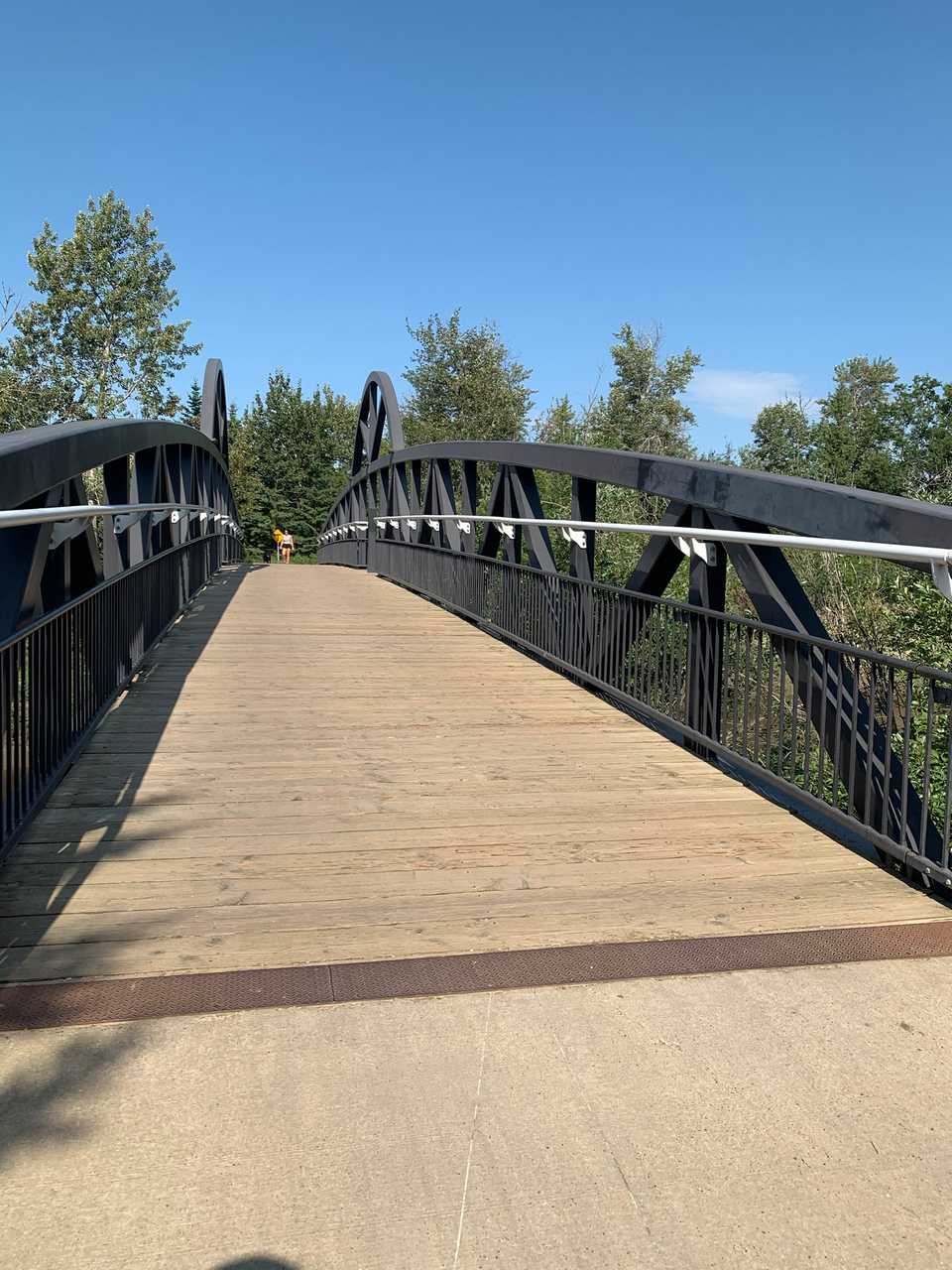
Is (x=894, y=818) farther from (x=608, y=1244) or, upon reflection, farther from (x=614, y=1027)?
(x=608, y=1244)

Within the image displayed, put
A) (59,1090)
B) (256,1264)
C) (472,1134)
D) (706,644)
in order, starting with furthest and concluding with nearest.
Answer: (706,644), (59,1090), (472,1134), (256,1264)

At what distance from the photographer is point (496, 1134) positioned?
1991 millimetres

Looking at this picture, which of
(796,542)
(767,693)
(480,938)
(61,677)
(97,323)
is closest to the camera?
(480,938)

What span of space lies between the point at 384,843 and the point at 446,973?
107cm

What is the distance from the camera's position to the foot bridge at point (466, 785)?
2.85m

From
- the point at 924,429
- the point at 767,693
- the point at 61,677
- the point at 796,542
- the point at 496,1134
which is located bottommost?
the point at 496,1134

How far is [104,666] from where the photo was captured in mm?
5301

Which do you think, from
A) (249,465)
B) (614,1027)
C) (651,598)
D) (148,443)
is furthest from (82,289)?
(614,1027)

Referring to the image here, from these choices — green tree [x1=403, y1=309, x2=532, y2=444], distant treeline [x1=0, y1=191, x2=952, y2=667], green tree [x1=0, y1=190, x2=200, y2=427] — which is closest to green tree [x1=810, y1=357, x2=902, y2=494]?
distant treeline [x1=0, y1=191, x2=952, y2=667]

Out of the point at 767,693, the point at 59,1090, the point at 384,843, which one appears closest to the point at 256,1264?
the point at 59,1090

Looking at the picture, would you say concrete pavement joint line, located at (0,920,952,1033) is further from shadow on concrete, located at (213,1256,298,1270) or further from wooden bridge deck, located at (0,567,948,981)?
shadow on concrete, located at (213,1256,298,1270)

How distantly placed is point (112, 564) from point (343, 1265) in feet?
16.9

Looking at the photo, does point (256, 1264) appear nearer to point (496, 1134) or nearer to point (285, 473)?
point (496, 1134)

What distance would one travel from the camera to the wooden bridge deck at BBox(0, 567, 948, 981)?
2.94m
